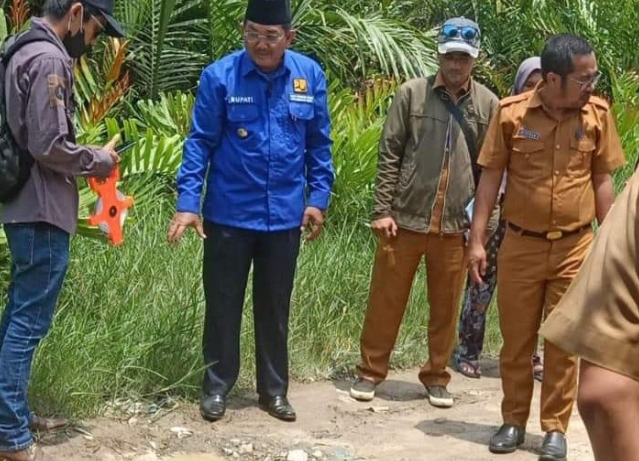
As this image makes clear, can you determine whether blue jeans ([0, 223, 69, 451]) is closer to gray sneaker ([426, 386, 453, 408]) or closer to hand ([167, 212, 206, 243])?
hand ([167, 212, 206, 243])

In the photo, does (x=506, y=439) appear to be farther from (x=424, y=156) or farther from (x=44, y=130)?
(x=44, y=130)

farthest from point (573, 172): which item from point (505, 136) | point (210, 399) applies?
point (210, 399)

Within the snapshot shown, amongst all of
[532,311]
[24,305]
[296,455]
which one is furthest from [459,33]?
[24,305]

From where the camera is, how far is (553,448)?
5.32 meters

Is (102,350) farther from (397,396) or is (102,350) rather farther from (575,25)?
(575,25)

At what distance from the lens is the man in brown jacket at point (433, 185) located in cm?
604

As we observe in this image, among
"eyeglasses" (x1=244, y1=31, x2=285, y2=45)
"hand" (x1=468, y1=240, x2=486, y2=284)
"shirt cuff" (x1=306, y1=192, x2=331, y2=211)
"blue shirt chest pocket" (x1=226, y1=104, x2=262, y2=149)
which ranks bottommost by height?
"hand" (x1=468, y1=240, x2=486, y2=284)

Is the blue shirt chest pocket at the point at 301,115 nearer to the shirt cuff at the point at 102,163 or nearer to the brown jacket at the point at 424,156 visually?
the brown jacket at the point at 424,156

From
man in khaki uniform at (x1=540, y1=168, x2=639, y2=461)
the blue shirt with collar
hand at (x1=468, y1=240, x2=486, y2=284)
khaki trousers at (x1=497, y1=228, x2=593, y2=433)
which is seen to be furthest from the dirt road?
man in khaki uniform at (x1=540, y1=168, x2=639, y2=461)

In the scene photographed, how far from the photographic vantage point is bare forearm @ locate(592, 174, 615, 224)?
17.5ft

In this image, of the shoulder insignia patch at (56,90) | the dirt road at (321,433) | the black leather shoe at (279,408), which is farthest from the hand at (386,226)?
the shoulder insignia patch at (56,90)

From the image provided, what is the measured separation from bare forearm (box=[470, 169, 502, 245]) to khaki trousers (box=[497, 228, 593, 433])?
13cm

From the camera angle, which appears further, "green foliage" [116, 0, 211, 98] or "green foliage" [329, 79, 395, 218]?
"green foliage" [116, 0, 211, 98]

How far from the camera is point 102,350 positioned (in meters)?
5.54
